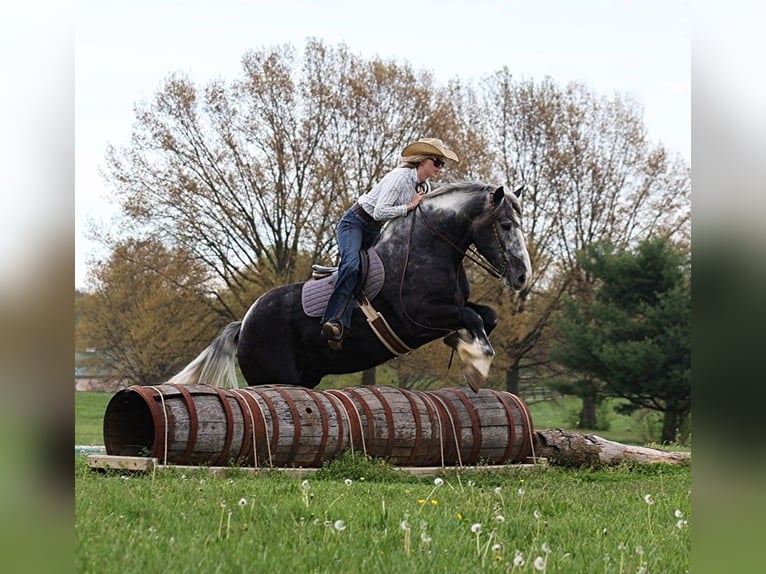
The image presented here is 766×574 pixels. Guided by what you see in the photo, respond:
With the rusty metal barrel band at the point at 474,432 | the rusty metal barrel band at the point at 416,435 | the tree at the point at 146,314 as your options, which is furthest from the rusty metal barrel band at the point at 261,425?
the tree at the point at 146,314

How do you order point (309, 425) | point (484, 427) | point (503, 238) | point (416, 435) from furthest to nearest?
point (484, 427)
point (503, 238)
point (416, 435)
point (309, 425)

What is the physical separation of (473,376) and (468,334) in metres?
0.43

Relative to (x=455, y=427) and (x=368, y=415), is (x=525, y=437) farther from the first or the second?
(x=368, y=415)

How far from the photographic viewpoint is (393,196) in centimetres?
919

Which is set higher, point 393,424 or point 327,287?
point 327,287

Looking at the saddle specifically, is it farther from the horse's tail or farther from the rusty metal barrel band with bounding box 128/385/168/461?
the rusty metal barrel band with bounding box 128/385/168/461

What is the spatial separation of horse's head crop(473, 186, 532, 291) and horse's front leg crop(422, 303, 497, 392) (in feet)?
1.75

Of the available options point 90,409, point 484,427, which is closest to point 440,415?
point 484,427

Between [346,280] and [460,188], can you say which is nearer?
[346,280]

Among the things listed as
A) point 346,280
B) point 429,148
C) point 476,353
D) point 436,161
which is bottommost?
point 476,353

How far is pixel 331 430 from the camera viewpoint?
27.0 ft

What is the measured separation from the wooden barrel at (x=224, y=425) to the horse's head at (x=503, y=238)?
2084mm
